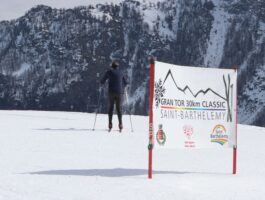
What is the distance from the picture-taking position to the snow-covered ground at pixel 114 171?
6.25m

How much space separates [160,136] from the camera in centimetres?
748

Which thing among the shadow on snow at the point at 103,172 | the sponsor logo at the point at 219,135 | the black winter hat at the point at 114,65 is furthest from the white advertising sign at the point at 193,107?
the black winter hat at the point at 114,65

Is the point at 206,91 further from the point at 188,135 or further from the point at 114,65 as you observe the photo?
the point at 114,65

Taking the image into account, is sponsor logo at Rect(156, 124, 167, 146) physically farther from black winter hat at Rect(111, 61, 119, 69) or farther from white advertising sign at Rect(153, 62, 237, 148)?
black winter hat at Rect(111, 61, 119, 69)

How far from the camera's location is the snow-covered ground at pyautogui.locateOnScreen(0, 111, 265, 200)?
20.5 ft

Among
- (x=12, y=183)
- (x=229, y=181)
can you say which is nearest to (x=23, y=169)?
(x=12, y=183)

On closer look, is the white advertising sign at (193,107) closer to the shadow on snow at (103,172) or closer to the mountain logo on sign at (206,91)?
the mountain logo on sign at (206,91)

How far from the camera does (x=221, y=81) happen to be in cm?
820

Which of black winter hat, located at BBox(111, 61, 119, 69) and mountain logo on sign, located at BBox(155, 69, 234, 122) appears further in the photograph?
black winter hat, located at BBox(111, 61, 119, 69)

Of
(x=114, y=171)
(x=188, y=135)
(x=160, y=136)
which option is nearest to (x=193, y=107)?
(x=188, y=135)

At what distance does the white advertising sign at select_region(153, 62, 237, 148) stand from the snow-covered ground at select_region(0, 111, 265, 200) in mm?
661

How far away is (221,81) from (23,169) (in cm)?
385

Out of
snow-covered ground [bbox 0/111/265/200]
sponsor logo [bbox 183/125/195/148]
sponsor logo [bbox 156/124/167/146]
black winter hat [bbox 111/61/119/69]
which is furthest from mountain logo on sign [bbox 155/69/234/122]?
black winter hat [bbox 111/61/119/69]

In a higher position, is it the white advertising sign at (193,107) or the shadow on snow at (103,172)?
the white advertising sign at (193,107)
